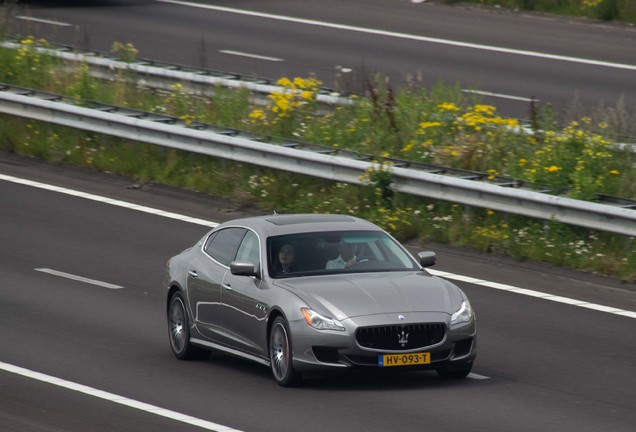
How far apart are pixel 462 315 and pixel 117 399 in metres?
2.73

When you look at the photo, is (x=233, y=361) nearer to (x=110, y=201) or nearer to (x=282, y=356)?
(x=282, y=356)

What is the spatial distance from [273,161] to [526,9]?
51.3 feet

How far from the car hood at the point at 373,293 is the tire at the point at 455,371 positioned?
1.43 ft

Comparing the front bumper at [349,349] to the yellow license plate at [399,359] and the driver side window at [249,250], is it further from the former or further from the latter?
the driver side window at [249,250]

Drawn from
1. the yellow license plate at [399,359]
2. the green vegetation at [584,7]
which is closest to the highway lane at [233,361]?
the yellow license plate at [399,359]

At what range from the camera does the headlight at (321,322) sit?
12078 mm

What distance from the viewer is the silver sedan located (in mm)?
12062

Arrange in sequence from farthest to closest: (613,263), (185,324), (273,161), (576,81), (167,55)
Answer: (167,55) → (576,81) → (273,161) → (613,263) → (185,324)

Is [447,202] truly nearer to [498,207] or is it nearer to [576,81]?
[498,207]

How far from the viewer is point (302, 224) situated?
45.0ft

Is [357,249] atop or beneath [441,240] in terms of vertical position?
atop

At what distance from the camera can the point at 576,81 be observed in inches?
1145

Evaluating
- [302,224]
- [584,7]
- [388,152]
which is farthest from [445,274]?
[584,7]

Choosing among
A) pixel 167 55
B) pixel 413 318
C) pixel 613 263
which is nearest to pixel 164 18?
pixel 167 55
